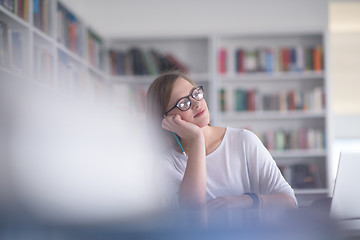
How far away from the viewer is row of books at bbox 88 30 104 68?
4383mm

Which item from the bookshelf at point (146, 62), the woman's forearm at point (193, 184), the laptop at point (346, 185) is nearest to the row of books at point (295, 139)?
the bookshelf at point (146, 62)

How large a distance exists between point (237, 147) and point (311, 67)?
11.2 feet

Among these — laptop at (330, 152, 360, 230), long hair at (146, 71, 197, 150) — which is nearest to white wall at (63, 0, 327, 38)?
long hair at (146, 71, 197, 150)

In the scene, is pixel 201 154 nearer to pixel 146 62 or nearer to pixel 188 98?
pixel 188 98

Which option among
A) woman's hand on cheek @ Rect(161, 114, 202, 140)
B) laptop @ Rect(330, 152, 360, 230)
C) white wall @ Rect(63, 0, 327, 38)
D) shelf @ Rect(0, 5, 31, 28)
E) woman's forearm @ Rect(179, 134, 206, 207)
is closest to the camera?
laptop @ Rect(330, 152, 360, 230)

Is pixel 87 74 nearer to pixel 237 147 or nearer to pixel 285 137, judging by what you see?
pixel 285 137

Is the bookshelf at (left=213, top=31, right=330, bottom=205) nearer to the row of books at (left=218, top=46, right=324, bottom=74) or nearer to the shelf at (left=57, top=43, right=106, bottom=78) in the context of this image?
the row of books at (left=218, top=46, right=324, bottom=74)

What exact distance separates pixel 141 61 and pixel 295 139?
1.72m

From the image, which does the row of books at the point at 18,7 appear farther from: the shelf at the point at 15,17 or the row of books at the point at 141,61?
the row of books at the point at 141,61

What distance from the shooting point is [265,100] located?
469 centimetres

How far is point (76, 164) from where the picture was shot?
0.96 metres

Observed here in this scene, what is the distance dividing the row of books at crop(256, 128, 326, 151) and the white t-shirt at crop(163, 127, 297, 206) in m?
3.20

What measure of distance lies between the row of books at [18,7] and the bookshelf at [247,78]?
1.20 m

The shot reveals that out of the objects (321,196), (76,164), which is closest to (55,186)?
(76,164)
